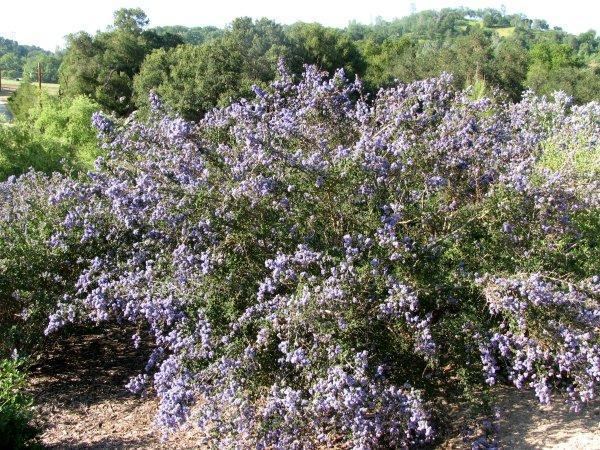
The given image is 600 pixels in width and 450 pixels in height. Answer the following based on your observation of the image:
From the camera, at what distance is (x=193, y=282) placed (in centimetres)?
457

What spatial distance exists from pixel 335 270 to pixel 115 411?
326cm

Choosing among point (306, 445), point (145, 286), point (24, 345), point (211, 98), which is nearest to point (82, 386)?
point (24, 345)

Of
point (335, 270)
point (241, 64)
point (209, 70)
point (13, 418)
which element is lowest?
point (13, 418)

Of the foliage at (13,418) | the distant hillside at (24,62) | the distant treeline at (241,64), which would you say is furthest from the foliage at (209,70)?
the foliage at (13,418)

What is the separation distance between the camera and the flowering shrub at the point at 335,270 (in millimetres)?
4035

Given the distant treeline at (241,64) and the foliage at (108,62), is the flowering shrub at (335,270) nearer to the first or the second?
the distant treeline at (241,64)

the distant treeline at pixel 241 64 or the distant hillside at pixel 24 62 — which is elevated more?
the distant hillside at pixel 24 62

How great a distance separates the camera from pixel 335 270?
420 centimetres

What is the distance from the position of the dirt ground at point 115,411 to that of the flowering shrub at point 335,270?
39cm

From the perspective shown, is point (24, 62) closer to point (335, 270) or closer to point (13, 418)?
point (13, 418)

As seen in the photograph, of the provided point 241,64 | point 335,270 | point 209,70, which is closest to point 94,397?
point 335,270

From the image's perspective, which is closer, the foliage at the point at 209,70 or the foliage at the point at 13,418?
the foliage at the point at 13,418

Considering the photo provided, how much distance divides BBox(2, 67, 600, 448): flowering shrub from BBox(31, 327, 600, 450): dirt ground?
1.29 feet

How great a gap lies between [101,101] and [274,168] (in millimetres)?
32946
